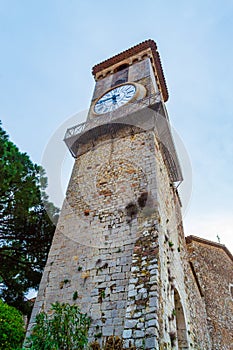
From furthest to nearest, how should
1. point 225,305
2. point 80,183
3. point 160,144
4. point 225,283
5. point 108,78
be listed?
point 108,78 < point 225,283 < point 225,305 < point 160,144 < point 80,183

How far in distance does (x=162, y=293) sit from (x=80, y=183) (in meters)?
4.19

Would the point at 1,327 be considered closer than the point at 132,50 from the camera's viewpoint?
Yes

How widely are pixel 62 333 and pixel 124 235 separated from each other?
2390mm

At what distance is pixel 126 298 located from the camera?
5398mm

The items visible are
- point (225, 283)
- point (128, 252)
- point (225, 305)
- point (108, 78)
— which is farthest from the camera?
point (108, 78)

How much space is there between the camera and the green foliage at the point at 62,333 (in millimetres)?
4691

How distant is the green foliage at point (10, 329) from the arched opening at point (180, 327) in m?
3.50

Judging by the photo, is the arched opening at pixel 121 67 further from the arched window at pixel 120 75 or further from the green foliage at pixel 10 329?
the green foliage at pixel 10 329

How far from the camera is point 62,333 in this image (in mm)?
4777

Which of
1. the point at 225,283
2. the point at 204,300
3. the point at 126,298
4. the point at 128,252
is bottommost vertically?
the point at 126,298

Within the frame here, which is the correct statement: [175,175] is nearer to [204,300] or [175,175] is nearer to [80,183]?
[80,183]

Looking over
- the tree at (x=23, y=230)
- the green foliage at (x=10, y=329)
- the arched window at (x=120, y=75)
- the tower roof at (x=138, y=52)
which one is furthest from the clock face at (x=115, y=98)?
the green foliage at (x=10, y=329)

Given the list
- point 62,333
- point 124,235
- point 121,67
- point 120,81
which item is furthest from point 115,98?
point 62,333

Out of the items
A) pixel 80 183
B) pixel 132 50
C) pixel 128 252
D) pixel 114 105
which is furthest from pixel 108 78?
pixel 128 252
